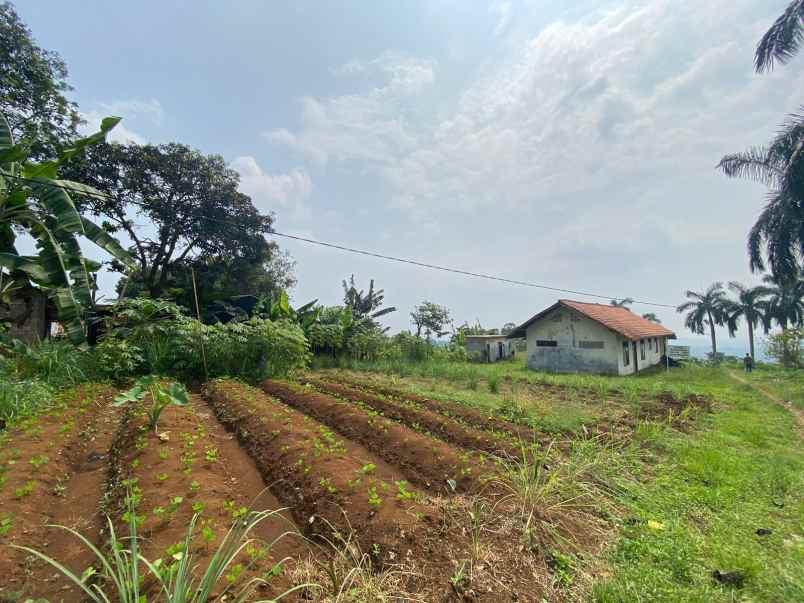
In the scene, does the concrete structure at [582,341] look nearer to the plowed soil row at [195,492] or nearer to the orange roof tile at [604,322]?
the orange roof tile at [604,322]

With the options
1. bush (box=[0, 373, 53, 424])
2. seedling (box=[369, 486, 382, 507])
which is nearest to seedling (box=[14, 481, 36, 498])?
bush (box=[0, 373, 53, 424])

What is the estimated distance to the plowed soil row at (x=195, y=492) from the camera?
2.78 m

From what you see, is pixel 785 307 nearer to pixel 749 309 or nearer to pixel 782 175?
pixel 749 309

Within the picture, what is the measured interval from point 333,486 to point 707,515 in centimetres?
388

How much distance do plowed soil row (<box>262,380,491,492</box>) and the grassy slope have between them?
5.01 feet

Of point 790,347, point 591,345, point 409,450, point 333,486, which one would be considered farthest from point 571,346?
point 333,486

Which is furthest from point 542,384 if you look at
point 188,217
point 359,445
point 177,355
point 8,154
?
point 188,217

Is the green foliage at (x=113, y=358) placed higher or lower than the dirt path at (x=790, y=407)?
higher

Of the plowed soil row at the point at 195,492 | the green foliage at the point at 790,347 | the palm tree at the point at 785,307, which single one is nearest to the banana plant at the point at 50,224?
the plowed soil row at the point at 195,492

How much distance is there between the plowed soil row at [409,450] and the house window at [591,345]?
14.6 metres

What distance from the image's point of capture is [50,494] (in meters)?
3.83

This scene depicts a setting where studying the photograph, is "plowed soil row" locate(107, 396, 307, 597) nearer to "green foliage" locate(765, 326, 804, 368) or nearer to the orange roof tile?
the orange roof tile

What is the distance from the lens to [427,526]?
3.15 metres

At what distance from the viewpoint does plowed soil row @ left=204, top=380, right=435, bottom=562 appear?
121 inches
